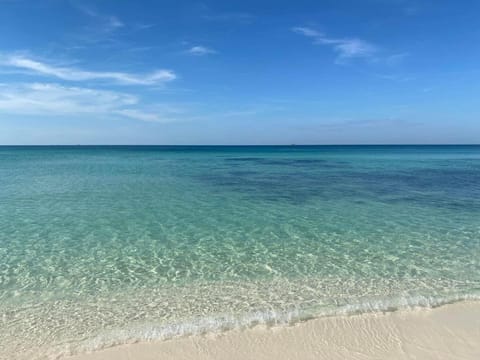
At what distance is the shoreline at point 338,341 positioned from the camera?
14.4 feet

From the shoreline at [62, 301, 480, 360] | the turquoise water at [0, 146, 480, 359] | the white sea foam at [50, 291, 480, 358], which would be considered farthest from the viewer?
the turquoise water at [0, 146, 480, 359]

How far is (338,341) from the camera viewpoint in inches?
184

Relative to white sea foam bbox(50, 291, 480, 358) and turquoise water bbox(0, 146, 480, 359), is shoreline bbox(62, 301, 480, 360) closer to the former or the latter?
white sea foam bbox(50, 291, 480, 358)

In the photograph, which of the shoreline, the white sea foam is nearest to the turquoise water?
the white sea foam

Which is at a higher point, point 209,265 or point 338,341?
point 209,265

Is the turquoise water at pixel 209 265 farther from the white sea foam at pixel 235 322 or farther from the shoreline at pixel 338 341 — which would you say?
the shoreline at pixel 338 341

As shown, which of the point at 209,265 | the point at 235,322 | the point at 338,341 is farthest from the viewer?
the point at 209,265

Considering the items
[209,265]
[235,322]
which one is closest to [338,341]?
[235,322]

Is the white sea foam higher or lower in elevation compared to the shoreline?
higher

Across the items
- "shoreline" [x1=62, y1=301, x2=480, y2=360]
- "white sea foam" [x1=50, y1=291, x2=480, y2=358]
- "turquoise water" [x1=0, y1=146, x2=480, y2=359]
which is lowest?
"shoreline" [x1=62, y1=301, x2=480, y2=360]

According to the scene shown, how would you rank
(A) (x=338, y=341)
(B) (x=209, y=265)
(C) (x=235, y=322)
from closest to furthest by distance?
(A) (x=338, y=341) → (C) (x=235, y=322) → (B) (x=209, y=265)

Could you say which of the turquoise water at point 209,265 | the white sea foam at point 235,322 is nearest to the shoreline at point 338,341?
the white sea foam at point 235,322

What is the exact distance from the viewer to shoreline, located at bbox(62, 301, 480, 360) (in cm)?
439

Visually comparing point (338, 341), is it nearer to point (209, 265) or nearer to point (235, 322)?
point (235, 322)
